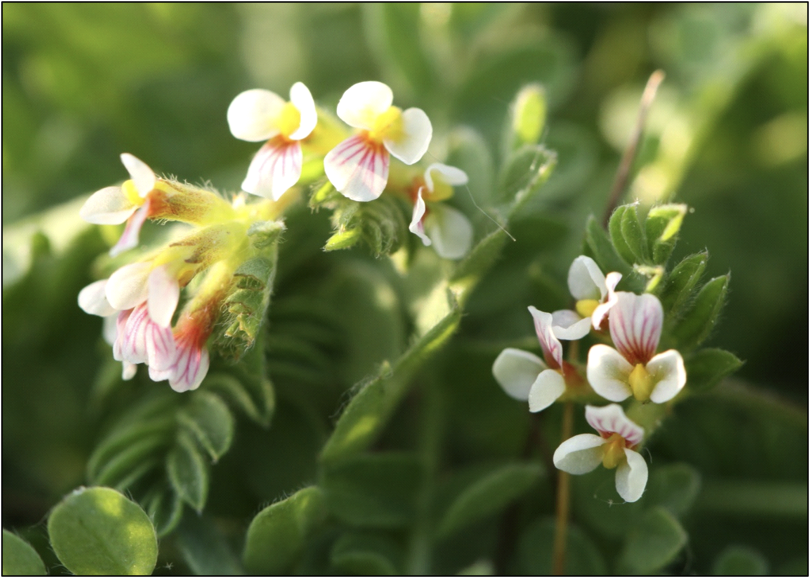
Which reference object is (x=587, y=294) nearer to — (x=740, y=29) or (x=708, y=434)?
(x=708, y=434)

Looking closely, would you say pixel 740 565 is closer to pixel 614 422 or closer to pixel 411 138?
pixel 614 422

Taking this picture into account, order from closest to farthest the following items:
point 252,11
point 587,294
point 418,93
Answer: point 587,294, point 418,93, point 252,11

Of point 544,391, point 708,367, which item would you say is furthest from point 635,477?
point 708,367

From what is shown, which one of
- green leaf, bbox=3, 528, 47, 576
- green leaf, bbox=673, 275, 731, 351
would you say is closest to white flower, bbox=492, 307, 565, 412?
green leaf, bbox=673, 275, 731, 351

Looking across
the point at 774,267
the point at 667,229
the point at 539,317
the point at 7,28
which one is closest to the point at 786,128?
the point at 774,267

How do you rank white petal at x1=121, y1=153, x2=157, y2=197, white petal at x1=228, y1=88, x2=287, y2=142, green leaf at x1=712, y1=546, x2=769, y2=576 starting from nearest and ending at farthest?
white petal at x1=121, y1=153, x2=157, y2=197 < white petal at x1=228, y1=88, x2=287, y2=142 < green leaf at x1=712, y1=546, x2=769, y2=576

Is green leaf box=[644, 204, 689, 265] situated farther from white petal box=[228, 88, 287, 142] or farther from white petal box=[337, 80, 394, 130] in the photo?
white petal box=[228, 88, 287, 142]
